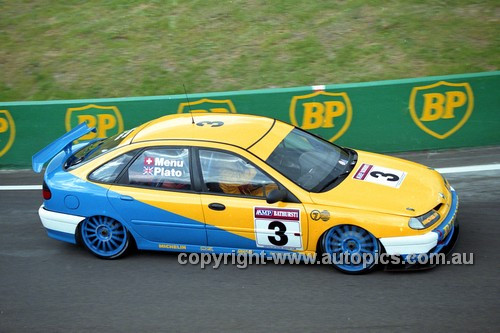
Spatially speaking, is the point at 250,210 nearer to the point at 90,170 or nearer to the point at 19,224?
the point at 90,170

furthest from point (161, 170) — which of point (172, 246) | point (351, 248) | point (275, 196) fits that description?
point (351, 248)

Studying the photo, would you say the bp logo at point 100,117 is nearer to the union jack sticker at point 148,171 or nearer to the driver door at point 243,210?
the union jack sticker at point 148,171

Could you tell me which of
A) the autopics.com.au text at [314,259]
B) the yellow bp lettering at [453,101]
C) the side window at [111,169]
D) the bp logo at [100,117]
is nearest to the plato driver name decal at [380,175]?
the autopics.com.au text at [314,259]

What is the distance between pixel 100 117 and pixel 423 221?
239 inches

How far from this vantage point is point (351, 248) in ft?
21.6

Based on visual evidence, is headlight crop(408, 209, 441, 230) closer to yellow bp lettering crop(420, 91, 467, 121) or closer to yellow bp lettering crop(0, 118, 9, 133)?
yellow bp lettering crop(420, 91, 467, 121)

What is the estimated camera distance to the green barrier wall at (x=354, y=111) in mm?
10297

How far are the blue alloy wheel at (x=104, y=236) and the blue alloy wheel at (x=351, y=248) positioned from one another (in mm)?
2302

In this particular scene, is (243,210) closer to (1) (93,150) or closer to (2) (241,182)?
(2) (241,182)

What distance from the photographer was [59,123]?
423 inches

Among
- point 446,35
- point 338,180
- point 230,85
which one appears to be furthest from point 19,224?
point 446,35

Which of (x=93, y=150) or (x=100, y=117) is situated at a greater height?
(x=93, y=150)

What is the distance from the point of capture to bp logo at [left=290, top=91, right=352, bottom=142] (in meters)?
10.4

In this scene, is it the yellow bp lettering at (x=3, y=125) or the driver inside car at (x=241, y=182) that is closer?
the driver inside car at (x=241, y=182)
